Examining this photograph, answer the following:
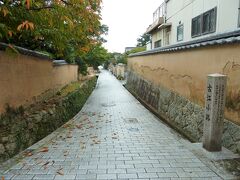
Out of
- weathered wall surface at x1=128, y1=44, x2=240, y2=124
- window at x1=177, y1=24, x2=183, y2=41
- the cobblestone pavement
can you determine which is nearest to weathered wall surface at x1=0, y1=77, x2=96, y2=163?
the cobblestone pavement

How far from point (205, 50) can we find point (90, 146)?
4166 mm

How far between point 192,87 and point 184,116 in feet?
3.44

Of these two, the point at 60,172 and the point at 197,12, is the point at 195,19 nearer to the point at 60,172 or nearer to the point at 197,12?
the point at 197,12

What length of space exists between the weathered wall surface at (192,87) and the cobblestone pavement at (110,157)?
83cm

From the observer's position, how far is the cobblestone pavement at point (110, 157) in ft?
16.0

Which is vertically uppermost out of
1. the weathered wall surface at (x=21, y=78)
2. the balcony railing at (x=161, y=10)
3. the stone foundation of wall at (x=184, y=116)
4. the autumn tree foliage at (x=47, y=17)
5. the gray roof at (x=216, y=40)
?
the balcony railing at (x=161, y=10)

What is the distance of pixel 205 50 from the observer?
727 centimetres

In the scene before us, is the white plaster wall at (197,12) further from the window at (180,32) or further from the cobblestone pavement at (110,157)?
the cobblestone pavement at (110,157)

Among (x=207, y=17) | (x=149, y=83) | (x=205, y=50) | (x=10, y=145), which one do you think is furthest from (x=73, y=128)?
(x=207, y=17)

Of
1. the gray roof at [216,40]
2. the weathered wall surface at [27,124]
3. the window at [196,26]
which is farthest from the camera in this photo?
the window at [196,26]

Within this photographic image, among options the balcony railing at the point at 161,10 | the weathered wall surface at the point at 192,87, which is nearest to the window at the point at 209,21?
the weathered wall surface at the point at 192,87

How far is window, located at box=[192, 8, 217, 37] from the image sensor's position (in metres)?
12.0

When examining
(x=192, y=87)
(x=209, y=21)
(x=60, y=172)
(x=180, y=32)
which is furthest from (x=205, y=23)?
(x=60, y=172)

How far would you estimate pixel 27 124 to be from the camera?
680 centimetres
